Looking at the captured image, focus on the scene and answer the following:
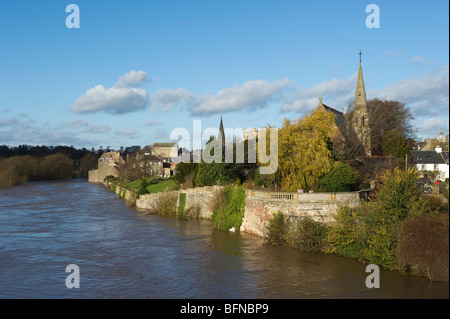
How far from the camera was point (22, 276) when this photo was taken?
63.2ft

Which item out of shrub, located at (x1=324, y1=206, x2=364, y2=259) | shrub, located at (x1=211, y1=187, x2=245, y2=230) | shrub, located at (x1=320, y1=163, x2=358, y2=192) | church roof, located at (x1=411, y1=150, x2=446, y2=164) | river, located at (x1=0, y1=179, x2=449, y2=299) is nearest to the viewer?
river, located at (x1=0, y1=179, x2=449, y2=299)

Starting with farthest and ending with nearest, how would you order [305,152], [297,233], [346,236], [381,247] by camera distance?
1. [305,152]
2. [297,233]
3. [346,236]
4. [381,247]

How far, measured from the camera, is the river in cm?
1709

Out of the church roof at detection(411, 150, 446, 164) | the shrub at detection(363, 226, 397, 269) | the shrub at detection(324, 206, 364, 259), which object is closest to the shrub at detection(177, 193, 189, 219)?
the shrub at detection(324, 206, 364, 259)

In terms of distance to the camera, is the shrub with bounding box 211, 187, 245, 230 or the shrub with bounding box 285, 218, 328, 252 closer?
the shrub with bounding box 285, 218, 328, 252

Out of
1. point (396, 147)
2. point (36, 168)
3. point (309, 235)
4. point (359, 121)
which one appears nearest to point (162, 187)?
point (359, 121)

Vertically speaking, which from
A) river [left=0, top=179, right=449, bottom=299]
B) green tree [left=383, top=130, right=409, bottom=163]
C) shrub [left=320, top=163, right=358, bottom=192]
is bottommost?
river [left=0, top=179, right=449, bottom=299]

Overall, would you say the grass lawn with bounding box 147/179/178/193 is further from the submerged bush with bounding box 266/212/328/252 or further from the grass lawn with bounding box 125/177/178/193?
the submerged bush with bounding box 266/212/328/252

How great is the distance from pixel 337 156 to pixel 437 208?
14.7 meters

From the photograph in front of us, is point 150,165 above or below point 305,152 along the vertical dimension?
below

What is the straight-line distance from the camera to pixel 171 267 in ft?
68.1

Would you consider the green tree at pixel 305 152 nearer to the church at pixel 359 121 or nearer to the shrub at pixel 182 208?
the shrub at pixel 182 208

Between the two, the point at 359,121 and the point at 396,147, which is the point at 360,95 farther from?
the point at 396,147
